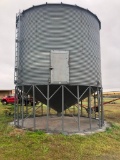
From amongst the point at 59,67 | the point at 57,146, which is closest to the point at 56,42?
the point at 59,67

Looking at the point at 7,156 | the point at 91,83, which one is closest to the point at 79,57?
the point at 91,83

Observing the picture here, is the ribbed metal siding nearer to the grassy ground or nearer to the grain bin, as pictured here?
the grain bin

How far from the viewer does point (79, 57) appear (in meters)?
15.6

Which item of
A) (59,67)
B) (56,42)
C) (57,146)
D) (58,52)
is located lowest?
(57,146)

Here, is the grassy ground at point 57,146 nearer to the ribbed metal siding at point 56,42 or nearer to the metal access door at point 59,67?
the metal access door at point 59,67

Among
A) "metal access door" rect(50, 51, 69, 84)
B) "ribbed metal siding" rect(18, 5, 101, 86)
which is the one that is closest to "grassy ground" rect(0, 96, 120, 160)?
"metal access door" rect(50, 51, 69, 84)

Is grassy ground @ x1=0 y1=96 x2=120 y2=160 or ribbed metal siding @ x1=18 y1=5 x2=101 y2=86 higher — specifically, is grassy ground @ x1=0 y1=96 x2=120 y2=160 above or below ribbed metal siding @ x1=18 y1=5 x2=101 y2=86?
below

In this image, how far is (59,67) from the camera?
15180 mm

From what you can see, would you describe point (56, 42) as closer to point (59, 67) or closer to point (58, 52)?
point (58, 52)

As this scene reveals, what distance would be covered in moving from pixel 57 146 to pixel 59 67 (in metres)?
5.61

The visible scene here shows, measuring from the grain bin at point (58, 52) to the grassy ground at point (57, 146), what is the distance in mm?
2669

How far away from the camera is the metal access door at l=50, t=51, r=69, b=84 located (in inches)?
592

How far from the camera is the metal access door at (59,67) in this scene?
15.0 m

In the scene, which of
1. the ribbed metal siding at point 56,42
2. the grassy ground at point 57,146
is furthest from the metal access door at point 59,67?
the grassy ground at point 57,146
